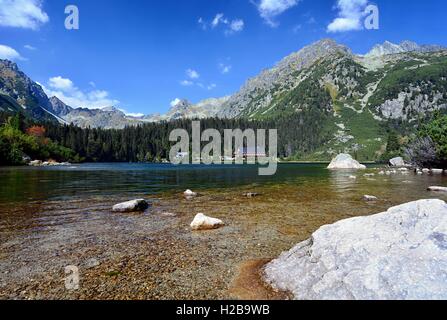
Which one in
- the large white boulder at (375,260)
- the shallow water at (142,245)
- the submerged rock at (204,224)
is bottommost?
the shallow water at (142,245)

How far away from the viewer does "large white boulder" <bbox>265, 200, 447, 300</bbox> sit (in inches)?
292

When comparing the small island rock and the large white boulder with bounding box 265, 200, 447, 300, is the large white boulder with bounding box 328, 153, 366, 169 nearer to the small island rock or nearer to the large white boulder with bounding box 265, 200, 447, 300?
the small island rock

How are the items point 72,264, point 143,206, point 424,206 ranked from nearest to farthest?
point 424,206 → point 72,264 → point 143,206

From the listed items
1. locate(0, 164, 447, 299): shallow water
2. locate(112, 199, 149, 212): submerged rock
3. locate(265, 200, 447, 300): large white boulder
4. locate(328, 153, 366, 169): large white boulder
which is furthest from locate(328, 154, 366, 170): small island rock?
locate(265, 200, 447, 300): large white boulder

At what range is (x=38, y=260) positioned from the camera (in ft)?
40.1

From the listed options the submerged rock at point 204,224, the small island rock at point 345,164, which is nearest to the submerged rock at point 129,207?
the submerged rock at point 204,224

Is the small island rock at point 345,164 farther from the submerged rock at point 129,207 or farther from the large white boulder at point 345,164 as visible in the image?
the submerged rock at point 129,207

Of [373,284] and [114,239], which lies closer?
[373,284]

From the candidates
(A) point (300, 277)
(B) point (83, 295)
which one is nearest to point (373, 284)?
(A) point (300, 277)

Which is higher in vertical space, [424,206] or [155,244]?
[424,206]

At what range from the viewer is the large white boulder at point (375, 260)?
7.41 metres

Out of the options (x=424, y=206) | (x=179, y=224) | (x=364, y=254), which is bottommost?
(x=179, y=224)
